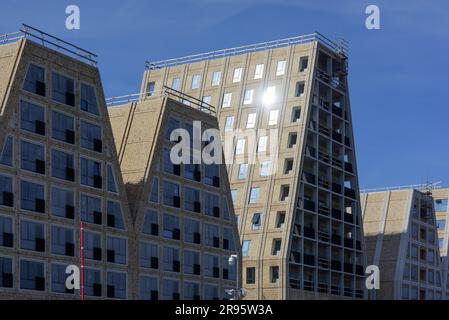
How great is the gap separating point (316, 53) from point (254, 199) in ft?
61.9

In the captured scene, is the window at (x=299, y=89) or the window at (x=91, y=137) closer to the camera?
the window at (x=91, y=137)

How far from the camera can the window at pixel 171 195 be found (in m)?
82.1

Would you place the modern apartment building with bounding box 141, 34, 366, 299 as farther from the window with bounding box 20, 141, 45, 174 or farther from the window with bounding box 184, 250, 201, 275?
the window with bounding box 20, 141, 45, 174

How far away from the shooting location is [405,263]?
124 meters

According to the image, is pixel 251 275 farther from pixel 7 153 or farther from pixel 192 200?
pixel 7 153

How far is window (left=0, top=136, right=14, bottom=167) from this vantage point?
215ft

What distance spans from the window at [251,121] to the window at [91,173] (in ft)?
119

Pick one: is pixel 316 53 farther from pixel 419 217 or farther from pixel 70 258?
pixel 70 258

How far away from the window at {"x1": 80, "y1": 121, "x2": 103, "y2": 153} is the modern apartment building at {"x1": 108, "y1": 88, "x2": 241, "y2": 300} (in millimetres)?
6409

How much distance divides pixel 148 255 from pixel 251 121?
3374 centimetres

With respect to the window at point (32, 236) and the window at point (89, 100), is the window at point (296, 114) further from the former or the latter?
the window at point (32, 236)

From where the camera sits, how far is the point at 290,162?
104188 mm

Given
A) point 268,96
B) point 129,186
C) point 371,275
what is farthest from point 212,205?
point 371,275

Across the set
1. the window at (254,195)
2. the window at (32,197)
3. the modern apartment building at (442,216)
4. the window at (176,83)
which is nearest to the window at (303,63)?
the window at (254,195)
